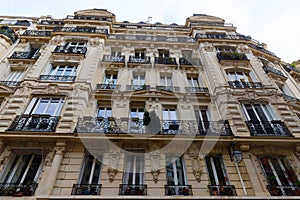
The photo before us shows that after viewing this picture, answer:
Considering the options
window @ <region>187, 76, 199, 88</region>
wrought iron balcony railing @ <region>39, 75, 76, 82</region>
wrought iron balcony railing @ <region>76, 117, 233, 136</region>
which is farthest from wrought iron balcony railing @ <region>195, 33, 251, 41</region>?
wrought iron balcony railing @ <region>39, 75, 76, 82</region>

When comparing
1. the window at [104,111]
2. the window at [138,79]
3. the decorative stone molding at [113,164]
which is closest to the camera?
the decorative stone molding at [113,164]

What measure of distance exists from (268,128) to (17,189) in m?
9.23

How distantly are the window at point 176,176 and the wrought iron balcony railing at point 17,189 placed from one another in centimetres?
418

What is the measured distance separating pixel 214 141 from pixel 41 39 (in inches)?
→ 510

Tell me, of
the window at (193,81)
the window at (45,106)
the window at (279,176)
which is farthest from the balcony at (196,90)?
the window at (45,106)

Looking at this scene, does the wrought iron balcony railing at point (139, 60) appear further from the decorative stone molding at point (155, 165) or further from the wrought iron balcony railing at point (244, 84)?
the decorative stone molding at point (155, 165)

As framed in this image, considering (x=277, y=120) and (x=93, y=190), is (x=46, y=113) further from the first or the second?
(x=277, y=120)

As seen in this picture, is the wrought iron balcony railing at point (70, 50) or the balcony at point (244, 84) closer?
the balcony at point (244, 84)

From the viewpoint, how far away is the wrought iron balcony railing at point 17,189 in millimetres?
5908

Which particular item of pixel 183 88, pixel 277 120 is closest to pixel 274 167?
pixel 277 120

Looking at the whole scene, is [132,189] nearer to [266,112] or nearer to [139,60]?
[266,112]

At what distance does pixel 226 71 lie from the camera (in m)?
11.3

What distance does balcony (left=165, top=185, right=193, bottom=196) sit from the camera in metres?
6.27

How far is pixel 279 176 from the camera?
23.1 ft
